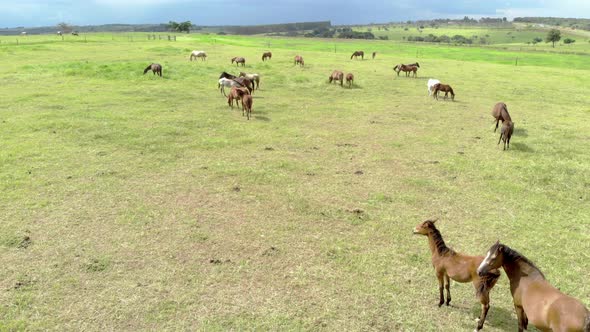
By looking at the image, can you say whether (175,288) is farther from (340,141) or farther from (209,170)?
(340,141)

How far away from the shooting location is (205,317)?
6.25 m

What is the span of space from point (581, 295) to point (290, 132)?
457 inches

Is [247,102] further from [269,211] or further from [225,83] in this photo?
[269,211]

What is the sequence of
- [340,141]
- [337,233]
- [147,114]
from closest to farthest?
[337,233]
[340,141]
[147,114]

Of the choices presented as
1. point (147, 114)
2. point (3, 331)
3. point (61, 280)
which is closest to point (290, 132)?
point (147, 114)

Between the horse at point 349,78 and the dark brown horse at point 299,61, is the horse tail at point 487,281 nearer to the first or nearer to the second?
the horse at point 349,78

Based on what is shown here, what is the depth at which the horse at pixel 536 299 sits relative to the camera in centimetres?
459

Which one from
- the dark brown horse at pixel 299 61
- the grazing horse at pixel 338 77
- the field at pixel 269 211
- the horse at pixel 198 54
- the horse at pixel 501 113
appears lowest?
the field at pixel 269 211

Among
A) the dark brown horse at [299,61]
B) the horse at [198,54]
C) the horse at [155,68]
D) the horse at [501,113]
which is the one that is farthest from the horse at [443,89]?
the horse at [198,54]

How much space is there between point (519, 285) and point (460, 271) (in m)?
0.84

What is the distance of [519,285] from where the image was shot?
5379mm

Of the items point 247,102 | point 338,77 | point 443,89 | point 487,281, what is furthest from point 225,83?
point 487,281

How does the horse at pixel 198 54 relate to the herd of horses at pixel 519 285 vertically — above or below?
above

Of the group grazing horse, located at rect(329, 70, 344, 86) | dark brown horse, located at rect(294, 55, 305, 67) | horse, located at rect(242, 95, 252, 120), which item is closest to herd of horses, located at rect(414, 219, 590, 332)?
horse, located at rect(242, 95, 252, 120)
